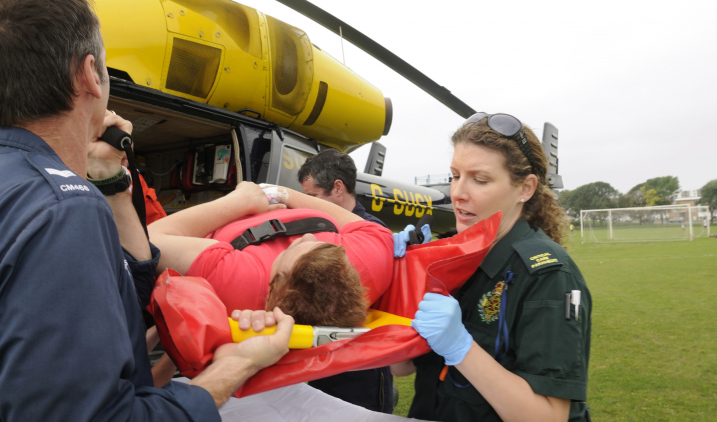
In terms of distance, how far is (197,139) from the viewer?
16.2 feet

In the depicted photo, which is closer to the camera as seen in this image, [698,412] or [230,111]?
[698,412]

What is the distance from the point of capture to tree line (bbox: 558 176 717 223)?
85750 mm

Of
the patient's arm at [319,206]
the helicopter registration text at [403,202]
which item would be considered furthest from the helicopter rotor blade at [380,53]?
the patient's arm at [319,206]

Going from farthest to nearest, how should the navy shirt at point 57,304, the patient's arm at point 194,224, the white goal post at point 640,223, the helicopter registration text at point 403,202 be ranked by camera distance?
1. the white goal post at point 640,223
2. the helicopter registration text at point 403,202
3. the patient's arm at point 194,224
4. the navy shirt at point 57,304

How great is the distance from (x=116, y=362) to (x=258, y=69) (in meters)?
3.98

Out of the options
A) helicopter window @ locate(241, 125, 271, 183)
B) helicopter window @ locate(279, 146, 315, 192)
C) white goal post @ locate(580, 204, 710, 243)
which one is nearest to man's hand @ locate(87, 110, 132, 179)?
helicopter window @ locate(241, 125, 271, 183)

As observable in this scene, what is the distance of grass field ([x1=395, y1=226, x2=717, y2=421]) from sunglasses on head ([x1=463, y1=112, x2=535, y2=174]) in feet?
1.44

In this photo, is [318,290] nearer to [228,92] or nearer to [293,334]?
[293,334]

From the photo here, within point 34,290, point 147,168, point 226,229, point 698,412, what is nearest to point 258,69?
point 147,168

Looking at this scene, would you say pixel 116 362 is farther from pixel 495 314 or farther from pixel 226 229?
pixel 495 314

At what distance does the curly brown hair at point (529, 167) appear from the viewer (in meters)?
1.65

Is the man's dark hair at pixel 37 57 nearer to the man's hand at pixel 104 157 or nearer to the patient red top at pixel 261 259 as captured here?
the man's hand at pixel 104 157

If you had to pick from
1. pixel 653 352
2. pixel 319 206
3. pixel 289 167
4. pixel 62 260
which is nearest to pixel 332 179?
pixel 319 206

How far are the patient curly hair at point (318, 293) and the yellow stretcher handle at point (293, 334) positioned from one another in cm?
11
